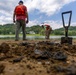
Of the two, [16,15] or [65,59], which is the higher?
[16,15]

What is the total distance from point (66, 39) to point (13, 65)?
4.83m

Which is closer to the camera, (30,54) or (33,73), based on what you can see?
(33,73)

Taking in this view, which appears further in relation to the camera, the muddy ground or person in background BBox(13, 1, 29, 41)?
person in background BBox(13, 1, 29, 41)

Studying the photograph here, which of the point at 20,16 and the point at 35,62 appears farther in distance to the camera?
the point at 20,16

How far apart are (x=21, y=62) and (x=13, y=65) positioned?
1.11 ft

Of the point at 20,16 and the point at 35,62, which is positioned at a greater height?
the point at 20,16

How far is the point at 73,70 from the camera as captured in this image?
18.1ft

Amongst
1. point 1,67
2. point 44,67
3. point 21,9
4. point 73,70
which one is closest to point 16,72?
point 1,67

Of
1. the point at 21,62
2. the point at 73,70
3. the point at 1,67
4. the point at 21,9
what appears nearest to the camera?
the point at 73,70

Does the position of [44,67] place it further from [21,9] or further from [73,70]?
[21,9]

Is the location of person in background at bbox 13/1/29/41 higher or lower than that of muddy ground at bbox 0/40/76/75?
higher

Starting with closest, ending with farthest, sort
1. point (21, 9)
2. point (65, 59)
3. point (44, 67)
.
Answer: point (44, 67)
point (65, 59)
point (21, 9)

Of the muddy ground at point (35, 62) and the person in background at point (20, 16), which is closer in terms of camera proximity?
the muddy ground at point (35, 62)

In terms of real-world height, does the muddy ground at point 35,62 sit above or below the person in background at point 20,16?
below
